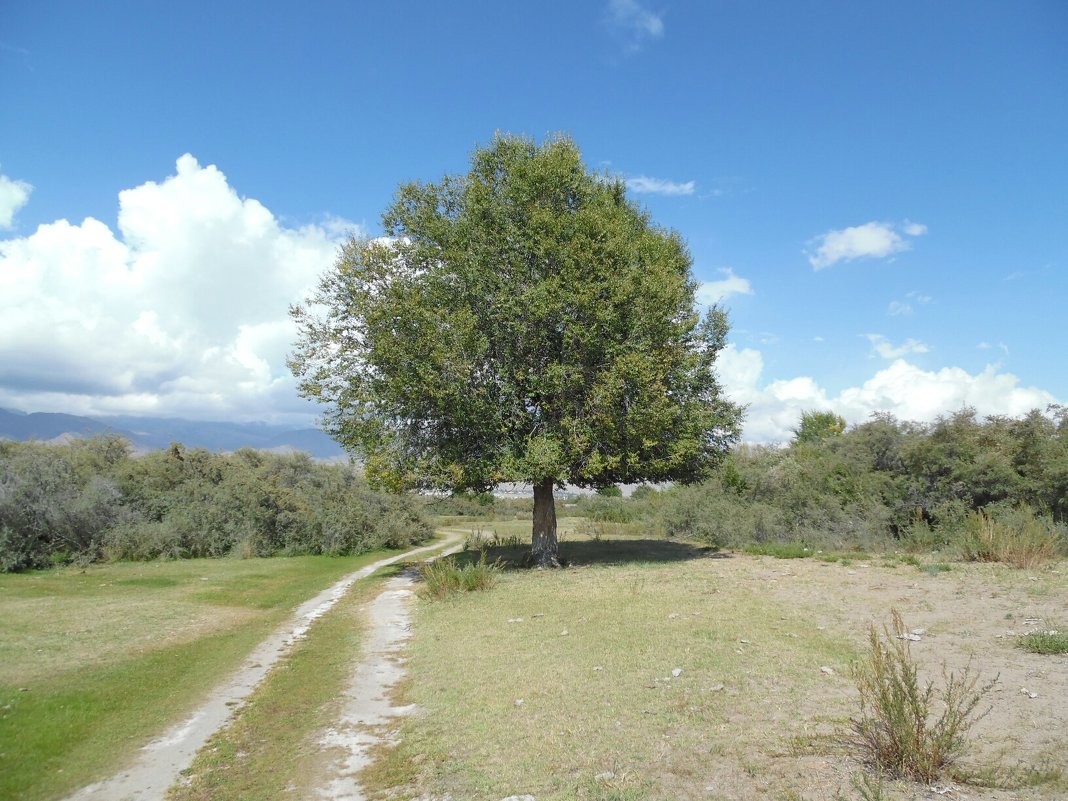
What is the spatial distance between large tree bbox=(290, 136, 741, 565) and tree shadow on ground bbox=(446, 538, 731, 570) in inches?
74.2

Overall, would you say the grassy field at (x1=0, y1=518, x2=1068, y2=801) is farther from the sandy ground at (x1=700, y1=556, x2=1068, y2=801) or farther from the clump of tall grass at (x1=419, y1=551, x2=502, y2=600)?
the clump of tall grass at (x1=419, y1=551, x2=502, y2=600)

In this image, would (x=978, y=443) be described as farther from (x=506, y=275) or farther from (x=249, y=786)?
(x=249, y=786)

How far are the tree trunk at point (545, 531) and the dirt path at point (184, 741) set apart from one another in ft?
28.8

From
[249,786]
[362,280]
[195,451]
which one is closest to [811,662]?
[249,786]

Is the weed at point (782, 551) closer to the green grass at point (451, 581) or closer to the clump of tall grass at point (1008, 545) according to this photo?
the clump of tall grass at point (1008, 545)

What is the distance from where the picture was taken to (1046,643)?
25.3ft

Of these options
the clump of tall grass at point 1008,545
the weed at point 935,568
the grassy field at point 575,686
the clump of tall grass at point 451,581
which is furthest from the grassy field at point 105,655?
the clump of tall grass at point 1008,545

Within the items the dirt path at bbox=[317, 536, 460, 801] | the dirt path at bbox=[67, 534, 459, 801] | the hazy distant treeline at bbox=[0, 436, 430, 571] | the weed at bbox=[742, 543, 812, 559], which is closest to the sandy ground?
the weed at bbox=[742, 543, 812, 559]

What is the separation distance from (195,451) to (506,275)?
24.7 m

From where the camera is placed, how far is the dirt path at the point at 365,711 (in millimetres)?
5699

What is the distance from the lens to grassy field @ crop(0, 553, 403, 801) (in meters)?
6.52

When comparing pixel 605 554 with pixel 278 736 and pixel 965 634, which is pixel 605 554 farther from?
pixel 278 736

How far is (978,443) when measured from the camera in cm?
2275

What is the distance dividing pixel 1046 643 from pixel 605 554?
1583cm
